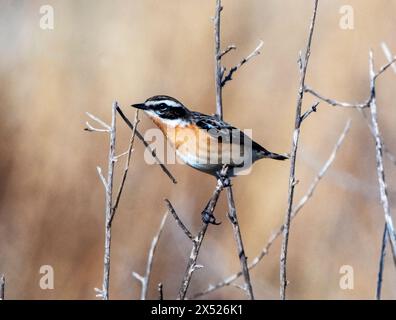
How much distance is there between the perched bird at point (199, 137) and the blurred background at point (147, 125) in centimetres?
286

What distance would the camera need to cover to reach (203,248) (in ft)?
24.9

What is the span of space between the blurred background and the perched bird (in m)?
2.86

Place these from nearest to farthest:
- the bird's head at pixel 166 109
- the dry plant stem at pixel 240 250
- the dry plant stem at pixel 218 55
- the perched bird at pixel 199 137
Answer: the dry plant stem at pixel 240 250
the dry plant stem at pixel 218 55
the perched bird at pixel 199 137
the bird's head at pixel 166 109

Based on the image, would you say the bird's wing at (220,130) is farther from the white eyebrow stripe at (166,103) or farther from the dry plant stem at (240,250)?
the dry plant stem at (240,250)

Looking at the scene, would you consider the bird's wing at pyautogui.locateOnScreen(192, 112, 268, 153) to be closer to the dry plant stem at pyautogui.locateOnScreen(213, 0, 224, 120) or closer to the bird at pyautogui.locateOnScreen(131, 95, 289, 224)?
the bird at pyautogui.locateOnScreen(131, 95, 289, 224)

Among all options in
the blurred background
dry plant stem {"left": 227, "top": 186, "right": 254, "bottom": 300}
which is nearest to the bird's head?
dry plant stem {"left": 227, "top": 186, "right": 254, "bottom": 300}

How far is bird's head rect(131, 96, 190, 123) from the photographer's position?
185 inches

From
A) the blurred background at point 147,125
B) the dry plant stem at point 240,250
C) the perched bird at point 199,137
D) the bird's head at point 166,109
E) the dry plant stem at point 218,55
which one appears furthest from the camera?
the blurred background at point 147,125

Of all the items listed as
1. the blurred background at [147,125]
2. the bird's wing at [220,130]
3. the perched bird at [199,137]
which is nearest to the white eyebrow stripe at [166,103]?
the perched bird at [199,137]

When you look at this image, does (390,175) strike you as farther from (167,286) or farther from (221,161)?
(221,161)

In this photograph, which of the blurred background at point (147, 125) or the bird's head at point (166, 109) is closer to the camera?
the bird's head at point (166, 109)

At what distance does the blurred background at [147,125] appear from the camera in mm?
7746

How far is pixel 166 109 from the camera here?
4.75m

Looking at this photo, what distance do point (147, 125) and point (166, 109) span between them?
289cm
